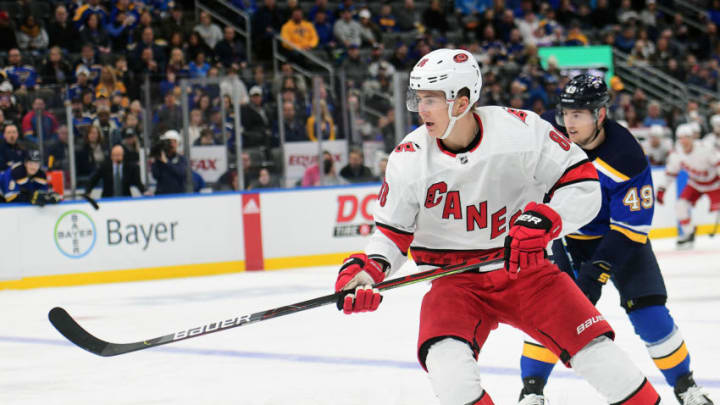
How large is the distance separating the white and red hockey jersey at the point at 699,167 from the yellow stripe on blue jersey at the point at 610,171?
730 centimetres

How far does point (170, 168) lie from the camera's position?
9.52 metres

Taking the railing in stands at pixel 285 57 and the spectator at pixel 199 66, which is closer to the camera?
the spectator at pixel 199 66

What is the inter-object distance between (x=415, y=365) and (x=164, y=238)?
5020 millimetres

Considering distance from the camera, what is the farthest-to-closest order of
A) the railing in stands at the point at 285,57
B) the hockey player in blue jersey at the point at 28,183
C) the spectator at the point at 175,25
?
1. the railing in stands at the point at 285,57
2. the spectator at the point at 175,25
3. the hockey player in blue jersey at the point at 28,183

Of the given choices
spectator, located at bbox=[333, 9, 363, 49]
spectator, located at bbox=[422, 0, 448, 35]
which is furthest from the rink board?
spectator, located at bbox=[422, 0, 448, 35]

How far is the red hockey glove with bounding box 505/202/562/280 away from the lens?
110 inches

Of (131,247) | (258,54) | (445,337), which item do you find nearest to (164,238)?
(131,247)

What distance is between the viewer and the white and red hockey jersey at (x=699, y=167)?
10688 mm

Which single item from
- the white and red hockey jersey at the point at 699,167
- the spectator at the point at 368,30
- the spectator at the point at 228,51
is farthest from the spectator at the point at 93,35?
the white and red hockey jersey at the point at 699,167

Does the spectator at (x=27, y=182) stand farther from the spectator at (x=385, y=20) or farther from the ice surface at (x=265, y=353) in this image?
the spectator at (x=385, y=20)

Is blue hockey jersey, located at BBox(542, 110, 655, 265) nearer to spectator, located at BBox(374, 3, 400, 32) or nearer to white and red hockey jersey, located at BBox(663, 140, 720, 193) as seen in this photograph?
white and red hockey jersey, located at BBox(663, 140, 720, 193)

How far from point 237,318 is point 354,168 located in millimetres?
7154

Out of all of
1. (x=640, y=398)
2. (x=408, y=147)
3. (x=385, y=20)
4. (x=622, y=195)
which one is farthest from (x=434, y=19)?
(x=640, y=398)

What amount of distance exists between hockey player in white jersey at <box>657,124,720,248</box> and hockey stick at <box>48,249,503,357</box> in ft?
26.4
